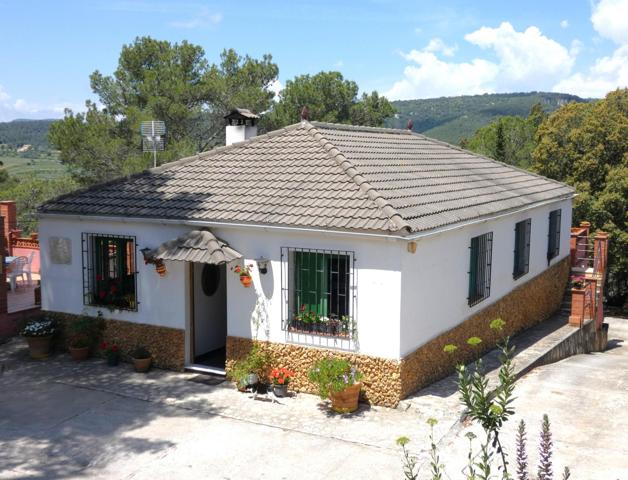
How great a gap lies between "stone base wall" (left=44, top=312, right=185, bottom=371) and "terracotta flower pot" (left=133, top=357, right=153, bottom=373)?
0.24 meters

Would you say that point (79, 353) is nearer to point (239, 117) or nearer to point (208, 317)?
point (208, 317)

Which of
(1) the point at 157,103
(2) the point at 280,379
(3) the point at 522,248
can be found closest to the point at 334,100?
(1) the point at 157,103

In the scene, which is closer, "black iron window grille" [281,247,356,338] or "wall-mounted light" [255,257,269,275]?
"black iron window grille" [281,247,356,338]

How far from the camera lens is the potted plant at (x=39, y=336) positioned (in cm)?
1329

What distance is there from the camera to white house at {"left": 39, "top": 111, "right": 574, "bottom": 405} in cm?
1062

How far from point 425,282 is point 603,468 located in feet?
12.9

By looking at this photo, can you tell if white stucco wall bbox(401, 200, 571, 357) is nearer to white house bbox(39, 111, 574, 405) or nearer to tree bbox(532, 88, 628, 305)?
white house bbox(39, 111, 574, 405)

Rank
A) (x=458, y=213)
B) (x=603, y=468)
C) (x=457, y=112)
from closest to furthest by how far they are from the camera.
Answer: (x=603, y=468) → (x=458, y=213) → (x=457, y=112)

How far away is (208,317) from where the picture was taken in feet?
43.9

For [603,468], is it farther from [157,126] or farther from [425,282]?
[157,126]

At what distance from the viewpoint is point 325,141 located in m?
13.8

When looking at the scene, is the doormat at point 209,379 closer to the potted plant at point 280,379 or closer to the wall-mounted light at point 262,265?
the potted plant at point 280,379

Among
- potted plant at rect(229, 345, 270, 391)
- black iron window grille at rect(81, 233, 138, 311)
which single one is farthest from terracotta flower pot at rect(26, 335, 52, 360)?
potted plant at rect(229, 345, 270, 391)

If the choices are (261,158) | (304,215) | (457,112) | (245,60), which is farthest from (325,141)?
(457,112)
